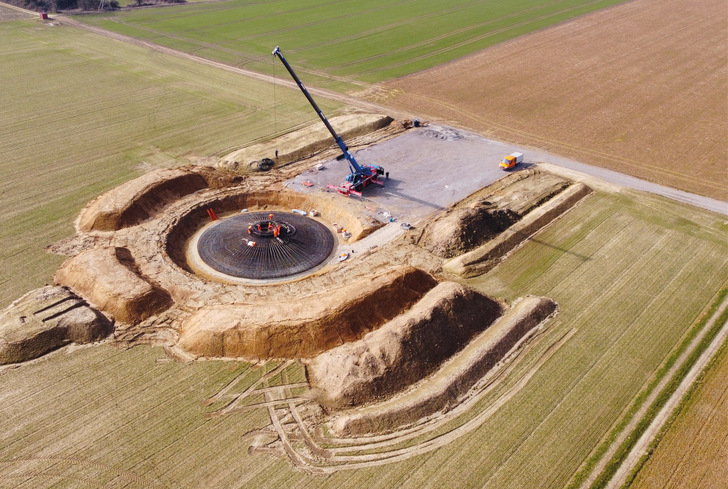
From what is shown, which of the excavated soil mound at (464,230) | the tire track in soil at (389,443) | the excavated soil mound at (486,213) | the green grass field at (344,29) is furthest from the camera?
the green grass field at (344,29)

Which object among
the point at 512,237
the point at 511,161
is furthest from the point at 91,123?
the point at 512,237

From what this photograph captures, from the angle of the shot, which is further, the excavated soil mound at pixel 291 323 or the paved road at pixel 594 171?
the paved road at pixel 594 171

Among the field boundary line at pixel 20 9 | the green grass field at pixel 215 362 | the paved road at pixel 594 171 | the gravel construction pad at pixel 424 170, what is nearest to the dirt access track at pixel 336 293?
the gravel construction pad at pixel 424 170

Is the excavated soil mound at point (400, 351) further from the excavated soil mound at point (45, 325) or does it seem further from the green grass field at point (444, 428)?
the excavated soil mound at point (45, 325)

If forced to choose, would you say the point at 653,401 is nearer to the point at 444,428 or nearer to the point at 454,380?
the point at 454,380

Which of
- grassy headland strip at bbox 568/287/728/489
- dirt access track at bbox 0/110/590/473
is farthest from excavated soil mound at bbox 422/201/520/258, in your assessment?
grassy headland strip at bbox 568/287/728/489

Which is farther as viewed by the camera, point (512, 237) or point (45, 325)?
point (512, 237)

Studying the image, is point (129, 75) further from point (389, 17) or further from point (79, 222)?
point (389, 17)
